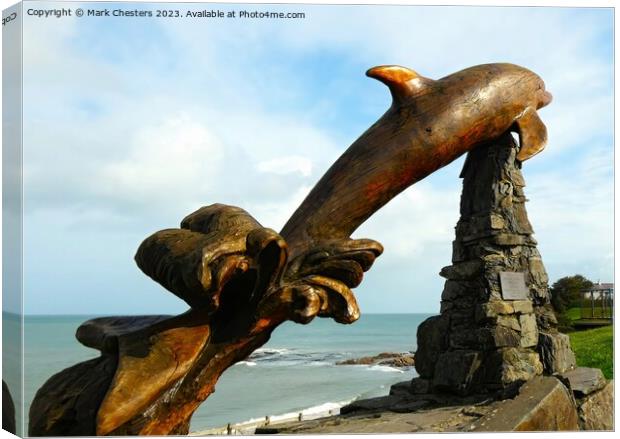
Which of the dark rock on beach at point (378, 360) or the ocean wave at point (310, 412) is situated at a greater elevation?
the ocean wave at point (310, 412)

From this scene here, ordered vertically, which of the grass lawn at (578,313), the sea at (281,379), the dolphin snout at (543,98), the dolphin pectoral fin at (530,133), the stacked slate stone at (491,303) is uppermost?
the dolphin snout at (543,98)

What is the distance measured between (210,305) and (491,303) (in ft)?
16.0

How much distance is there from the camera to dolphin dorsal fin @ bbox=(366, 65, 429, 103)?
9.25 ft

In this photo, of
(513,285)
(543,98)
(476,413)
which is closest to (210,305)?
(543,98)

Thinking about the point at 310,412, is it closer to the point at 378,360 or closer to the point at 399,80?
the point at 378,360

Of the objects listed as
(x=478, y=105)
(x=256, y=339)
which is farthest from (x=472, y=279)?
(x=256, y=339)

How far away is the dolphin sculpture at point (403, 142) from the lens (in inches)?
94.3

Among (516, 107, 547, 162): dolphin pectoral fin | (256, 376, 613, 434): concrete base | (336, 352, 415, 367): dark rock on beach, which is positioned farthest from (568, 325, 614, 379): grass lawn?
(336, 352, 415, 367): dark rock on beach

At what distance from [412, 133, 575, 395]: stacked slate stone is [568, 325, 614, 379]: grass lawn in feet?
13.0

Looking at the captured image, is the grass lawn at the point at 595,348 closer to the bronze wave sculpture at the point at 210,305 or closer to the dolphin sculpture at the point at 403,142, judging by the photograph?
the dolphin sculpture at the point at 403,142

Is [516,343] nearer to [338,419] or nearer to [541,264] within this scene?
[541,264]

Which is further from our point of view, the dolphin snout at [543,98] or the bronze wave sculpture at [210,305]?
the dolphin snout at [543,98]

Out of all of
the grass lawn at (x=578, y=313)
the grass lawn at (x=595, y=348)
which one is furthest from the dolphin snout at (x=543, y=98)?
the grass lawn at (x=578, y=313)

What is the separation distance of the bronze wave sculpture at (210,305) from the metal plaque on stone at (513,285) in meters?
4.23
